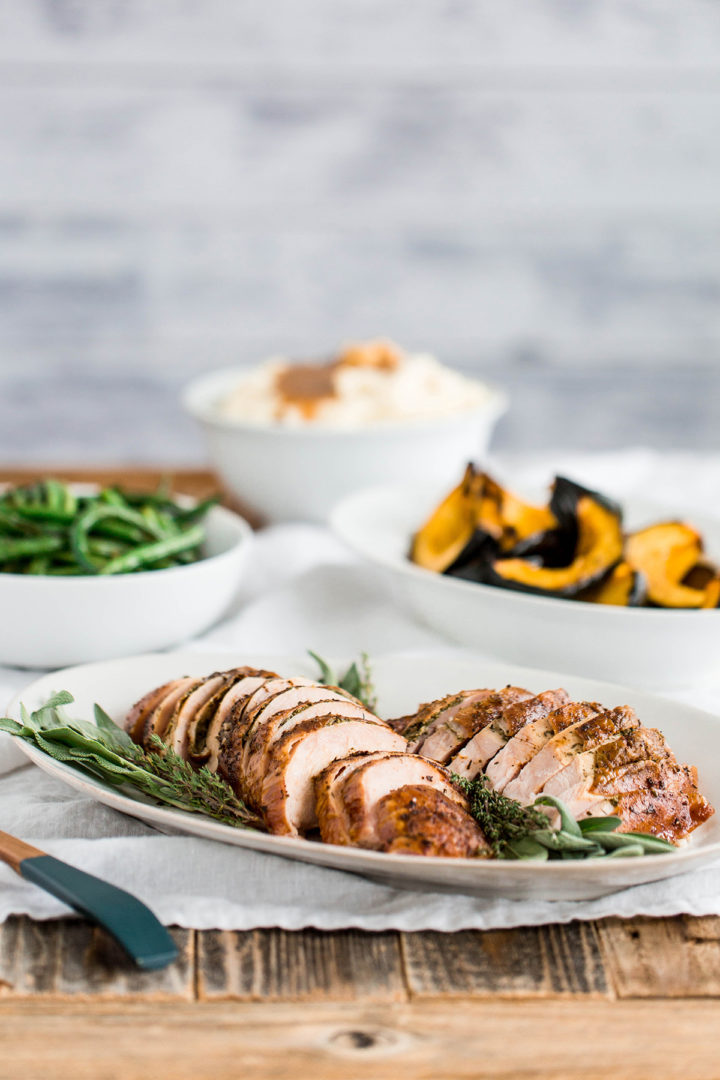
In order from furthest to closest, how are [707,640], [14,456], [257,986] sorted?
[14,456], [707,640], [257,986]

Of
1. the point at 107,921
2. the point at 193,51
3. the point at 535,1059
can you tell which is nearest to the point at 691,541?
the point at 535,1059

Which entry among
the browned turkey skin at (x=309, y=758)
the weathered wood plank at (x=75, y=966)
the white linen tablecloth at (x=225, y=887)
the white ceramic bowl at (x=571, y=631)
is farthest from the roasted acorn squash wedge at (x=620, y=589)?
the weathered wood plank at (x=75, y=966)

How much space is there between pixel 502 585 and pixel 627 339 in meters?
5.68

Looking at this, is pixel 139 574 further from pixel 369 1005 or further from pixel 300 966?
A: pixel 369 1005

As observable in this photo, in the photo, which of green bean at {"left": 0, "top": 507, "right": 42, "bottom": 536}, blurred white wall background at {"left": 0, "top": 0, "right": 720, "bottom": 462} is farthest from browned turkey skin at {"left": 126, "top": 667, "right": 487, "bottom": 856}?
blurred white wall background at {"left": 0, "top": 0, "right": 720, "bottom": 462}

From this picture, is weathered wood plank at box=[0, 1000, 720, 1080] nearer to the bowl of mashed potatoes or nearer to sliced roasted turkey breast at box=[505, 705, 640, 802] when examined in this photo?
sliced roasted turkey breast at box=[505, 705, 640, 802]

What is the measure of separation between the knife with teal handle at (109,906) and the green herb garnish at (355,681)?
720 mm

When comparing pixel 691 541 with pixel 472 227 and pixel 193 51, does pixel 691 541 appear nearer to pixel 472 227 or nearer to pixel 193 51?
pixel 472 227

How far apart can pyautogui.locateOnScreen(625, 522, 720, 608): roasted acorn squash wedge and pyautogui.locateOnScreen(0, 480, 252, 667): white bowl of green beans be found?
1.06 m

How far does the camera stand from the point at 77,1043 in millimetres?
1468

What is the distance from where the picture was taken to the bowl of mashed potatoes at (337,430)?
3.89 m

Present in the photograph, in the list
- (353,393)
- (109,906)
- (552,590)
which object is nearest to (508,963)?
(109,906)

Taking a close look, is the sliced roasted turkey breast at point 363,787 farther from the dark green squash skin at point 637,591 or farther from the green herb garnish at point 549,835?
the dark green squash skin at point 637,591

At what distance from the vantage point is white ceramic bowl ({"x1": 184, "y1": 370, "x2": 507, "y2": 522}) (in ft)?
12.7
